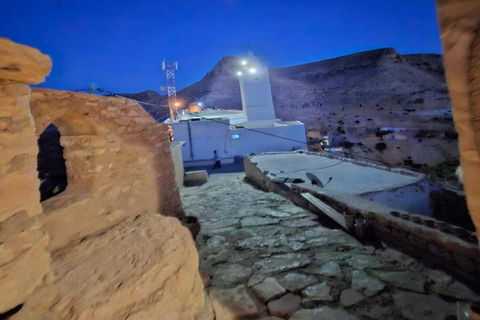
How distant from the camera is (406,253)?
10.8 feet

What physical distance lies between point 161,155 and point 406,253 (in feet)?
14.7

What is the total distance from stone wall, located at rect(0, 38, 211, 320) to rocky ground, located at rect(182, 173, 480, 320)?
77cm

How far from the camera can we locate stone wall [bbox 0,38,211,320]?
1.50 meters

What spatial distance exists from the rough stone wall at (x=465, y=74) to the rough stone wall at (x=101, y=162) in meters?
3.29

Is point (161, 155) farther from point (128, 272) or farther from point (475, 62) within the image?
point (475, 62)

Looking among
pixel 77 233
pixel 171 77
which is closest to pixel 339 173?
pixel 77 233

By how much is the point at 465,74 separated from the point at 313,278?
2.59m

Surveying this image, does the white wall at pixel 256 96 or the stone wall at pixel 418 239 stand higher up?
the white wall at pixel 256 96

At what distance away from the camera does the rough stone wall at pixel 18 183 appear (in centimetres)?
145

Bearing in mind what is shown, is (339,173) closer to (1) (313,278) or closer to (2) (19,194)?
(1) (313,278)

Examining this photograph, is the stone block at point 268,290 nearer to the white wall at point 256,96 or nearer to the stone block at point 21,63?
the stone block at point 21,63

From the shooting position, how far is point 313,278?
9.75 ft

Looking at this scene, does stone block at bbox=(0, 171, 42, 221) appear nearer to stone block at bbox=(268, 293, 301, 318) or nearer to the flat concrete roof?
stone block at bbox=(268, 293, 301, 318)

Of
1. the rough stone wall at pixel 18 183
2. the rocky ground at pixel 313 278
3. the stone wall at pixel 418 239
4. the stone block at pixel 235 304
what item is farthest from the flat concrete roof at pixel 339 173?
the rough stone wall at pixel 18 183
